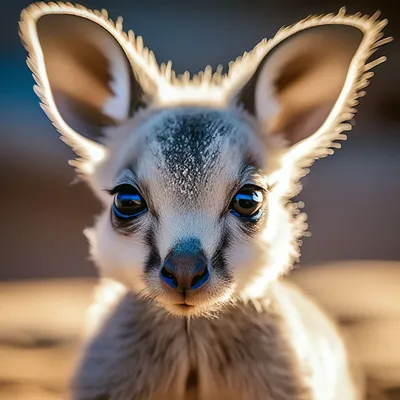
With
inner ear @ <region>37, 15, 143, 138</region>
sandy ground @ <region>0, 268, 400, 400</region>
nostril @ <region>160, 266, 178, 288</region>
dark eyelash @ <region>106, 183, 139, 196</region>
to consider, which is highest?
inner ear @ <region>37, 15, 143, 138</region>

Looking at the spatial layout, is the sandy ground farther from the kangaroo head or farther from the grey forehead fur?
the grey forehead fur

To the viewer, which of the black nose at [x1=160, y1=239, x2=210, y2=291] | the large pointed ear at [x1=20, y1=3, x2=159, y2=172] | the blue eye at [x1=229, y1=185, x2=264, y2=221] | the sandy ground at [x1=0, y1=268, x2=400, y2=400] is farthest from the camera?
the sandy ground at [x1=0, y1=268, x2=400, y2=400]

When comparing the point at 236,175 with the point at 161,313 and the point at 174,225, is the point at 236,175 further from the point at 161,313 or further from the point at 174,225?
the point at 161,313

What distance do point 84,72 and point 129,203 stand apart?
32 centimetres

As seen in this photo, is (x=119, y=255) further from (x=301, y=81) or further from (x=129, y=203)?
(x=301, y=81)

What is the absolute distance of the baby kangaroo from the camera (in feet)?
4.21

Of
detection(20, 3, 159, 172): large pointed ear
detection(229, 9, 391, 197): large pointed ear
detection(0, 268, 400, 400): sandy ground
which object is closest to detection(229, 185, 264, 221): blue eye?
detection(229, 9, 391, 197): large pointed ear

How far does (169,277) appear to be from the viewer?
1.23 metres

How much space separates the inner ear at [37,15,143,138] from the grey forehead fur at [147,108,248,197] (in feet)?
0.41

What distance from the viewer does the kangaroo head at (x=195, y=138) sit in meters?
1.27

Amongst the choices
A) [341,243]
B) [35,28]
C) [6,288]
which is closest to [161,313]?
[35,28]

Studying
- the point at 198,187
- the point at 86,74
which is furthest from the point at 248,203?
the point at 86,74

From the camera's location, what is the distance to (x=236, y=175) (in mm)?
1309

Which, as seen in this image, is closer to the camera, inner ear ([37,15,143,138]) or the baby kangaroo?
the baby kangaroo
